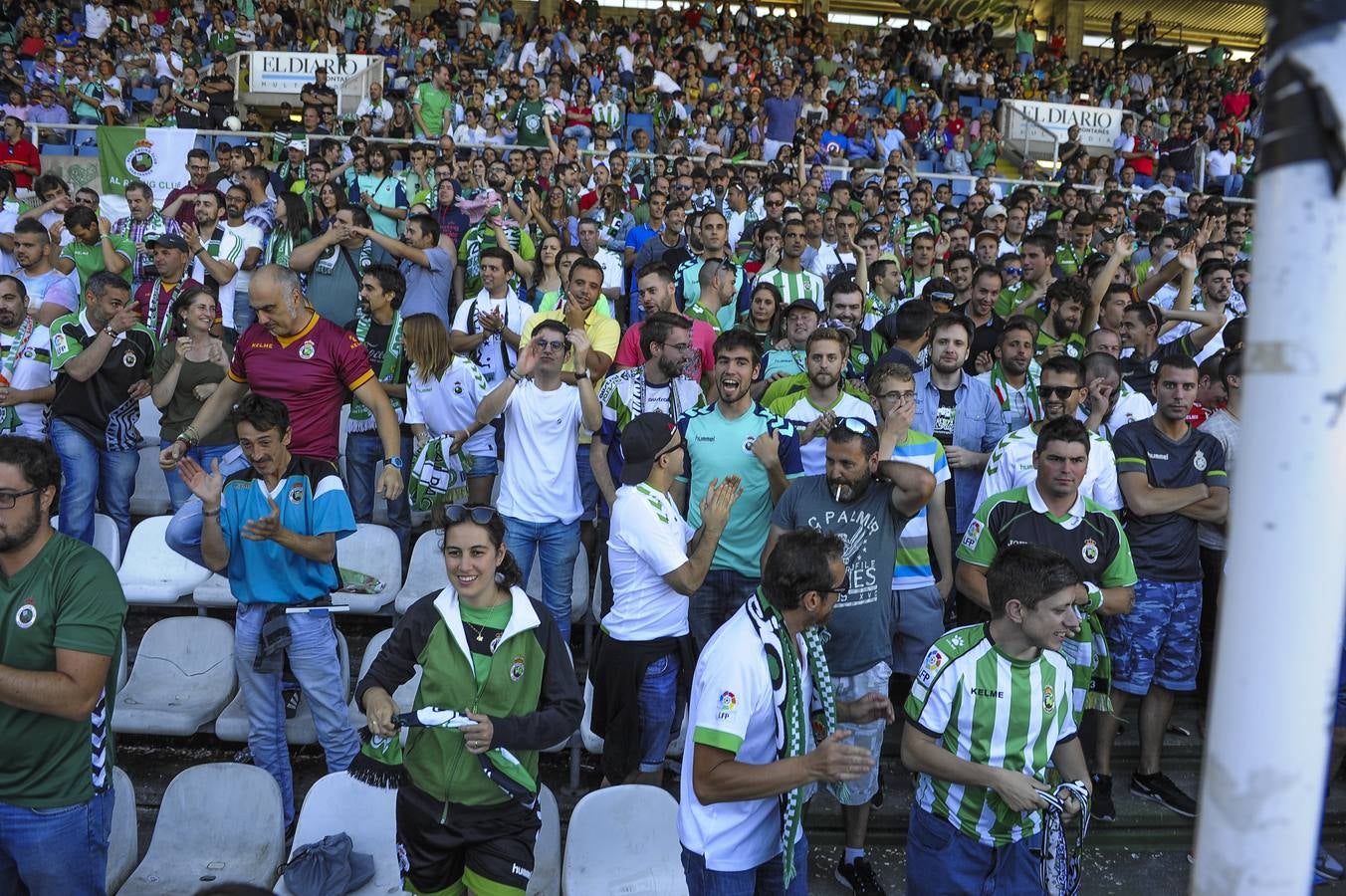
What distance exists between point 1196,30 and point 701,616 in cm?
3133

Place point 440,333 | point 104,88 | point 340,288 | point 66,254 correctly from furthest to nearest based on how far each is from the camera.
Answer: point 104,88, point 66,254, point 340,288, point 440,333

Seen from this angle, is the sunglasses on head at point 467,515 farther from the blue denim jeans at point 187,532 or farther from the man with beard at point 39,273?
the man with beard at point 39,273

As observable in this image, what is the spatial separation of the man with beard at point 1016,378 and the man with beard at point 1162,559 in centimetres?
68

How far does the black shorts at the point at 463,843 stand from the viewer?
3381 millimetres

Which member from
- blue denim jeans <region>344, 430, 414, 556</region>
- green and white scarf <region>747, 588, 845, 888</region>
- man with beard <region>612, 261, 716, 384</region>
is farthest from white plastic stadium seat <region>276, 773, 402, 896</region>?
man with beard <region>612, 261, 716, 384</region>

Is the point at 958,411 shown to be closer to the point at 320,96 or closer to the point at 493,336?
the point at 493,336

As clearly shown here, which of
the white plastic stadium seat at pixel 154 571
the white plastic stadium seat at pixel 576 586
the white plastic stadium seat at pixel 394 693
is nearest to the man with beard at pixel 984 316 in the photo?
the white plastic stadium seat at pixel 576 586

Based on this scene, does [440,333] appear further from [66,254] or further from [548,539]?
[66,254]

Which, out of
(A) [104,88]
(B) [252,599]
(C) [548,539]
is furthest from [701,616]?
(A) [104,88]

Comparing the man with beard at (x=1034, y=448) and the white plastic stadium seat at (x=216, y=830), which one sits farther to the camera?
the man with beard at (x=1034, y=448)

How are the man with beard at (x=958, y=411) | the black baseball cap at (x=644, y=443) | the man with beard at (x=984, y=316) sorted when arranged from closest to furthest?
the black baseball cap at (x=644, y=443), the man with beard at (x=958, y=411), the man with beard at (x=984, y=316)

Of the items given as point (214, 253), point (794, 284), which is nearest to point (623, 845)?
point (794, 284)

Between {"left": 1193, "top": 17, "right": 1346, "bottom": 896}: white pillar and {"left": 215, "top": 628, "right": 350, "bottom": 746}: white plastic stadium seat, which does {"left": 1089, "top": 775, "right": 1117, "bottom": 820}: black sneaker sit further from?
{"left": 1193, "top": 17, "right": 1346, "bottom": 896}: white pillar

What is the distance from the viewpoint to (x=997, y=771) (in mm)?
3156
